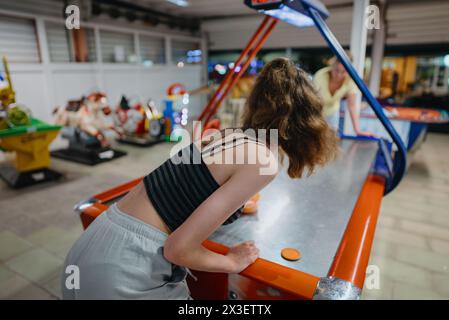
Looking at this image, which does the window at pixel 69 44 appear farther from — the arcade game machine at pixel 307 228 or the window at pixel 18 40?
the arcade game machine at pixel 307 228

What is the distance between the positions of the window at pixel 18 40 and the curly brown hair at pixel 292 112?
19.5 feet

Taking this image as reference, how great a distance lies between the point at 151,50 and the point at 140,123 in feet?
9.62

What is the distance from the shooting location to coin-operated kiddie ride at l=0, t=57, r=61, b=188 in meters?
3.44

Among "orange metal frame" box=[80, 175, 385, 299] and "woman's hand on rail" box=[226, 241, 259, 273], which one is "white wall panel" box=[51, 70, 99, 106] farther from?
"woman's hand on rail" box=[226, 241, 259, 273]

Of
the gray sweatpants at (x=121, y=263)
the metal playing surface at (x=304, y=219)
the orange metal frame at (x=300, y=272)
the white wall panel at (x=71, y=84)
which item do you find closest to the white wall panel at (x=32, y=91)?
the white wall panel at (x=71, y=84)

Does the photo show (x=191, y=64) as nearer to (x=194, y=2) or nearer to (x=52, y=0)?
(x=194, y=2)

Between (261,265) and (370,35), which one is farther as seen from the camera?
(370,35)

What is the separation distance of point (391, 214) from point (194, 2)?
609 cm

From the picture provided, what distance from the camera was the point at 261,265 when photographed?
43.7 inches

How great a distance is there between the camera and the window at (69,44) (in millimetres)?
5899

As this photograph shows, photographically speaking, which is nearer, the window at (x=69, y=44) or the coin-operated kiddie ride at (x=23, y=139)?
the coin-operated kiddie ride at (x=23, y=139)

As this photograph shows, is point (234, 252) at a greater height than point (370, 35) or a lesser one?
lesser

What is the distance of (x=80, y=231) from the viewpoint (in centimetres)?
297

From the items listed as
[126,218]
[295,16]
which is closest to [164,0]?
[295,16]
